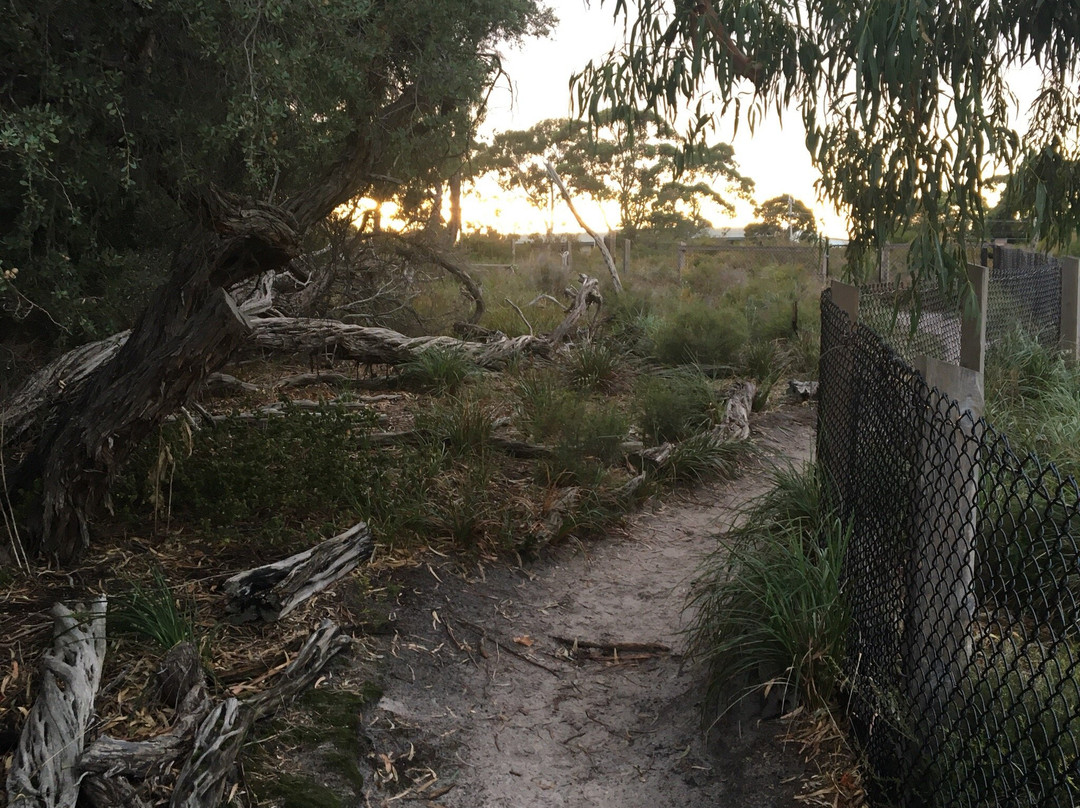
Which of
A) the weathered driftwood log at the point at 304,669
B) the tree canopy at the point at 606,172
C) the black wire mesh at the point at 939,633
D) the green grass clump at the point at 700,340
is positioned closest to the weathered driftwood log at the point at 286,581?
the weathered driftwood log at the point at 304,669

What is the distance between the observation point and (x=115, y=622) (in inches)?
149

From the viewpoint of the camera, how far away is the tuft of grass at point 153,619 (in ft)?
12.0

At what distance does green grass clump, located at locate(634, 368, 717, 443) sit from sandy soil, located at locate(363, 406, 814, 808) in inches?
90.8

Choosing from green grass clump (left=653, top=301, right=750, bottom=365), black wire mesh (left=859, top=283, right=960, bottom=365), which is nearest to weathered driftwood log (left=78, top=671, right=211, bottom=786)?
black wire mesh (left=859, top=283, right=960, bottom=365)

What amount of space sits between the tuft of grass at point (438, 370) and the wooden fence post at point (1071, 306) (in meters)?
5.54

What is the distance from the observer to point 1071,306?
9.07 meters

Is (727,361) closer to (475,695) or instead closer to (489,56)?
(489,56)

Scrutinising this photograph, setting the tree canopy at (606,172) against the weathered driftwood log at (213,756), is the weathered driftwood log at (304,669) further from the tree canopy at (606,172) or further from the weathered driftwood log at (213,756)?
the tree canopy at (606,172)

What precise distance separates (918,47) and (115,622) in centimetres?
409

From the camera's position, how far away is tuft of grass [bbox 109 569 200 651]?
Answer: 3.65 m

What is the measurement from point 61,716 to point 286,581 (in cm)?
118

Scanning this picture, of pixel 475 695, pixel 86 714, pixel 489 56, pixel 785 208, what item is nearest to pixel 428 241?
pixel 489 56

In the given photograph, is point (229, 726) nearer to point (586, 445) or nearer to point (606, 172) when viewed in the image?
point (586, 445)

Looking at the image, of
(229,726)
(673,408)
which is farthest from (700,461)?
(229,726)
